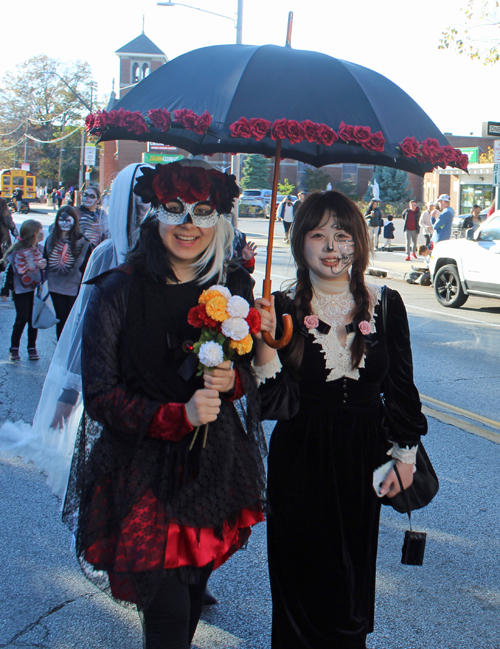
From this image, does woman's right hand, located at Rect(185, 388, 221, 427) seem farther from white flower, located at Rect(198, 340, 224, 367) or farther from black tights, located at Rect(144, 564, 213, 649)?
black tights, located at Rect(144, 564, 213, 649)

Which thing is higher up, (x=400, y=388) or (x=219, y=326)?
(x=219, y=326)

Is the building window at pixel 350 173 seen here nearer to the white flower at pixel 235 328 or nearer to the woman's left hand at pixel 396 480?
the woman's left hand at pixel 396 480

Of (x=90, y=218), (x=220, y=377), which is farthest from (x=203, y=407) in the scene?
(x=90, y=218)

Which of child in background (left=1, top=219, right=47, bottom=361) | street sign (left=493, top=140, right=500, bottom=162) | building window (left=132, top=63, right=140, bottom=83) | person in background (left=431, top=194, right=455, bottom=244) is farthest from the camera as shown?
building window (left=132, top=63, right=140, bottom=83)

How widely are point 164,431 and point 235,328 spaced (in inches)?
14.2

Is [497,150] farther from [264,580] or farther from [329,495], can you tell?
[329,495]

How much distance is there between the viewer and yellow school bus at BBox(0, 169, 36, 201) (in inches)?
2494

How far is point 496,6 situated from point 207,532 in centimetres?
1892

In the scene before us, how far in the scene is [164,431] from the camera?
1933 mm

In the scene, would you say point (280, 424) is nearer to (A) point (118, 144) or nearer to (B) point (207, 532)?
(B) point (207, 532)

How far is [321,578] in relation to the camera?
→ 235cm

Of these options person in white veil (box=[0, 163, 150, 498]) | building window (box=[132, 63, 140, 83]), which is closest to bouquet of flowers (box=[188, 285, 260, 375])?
person in white veil (box=[0, 163, 150, 498])

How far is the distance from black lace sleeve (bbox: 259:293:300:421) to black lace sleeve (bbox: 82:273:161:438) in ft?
1.50

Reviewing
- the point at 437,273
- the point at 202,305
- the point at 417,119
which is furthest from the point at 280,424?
the point at 437,273
